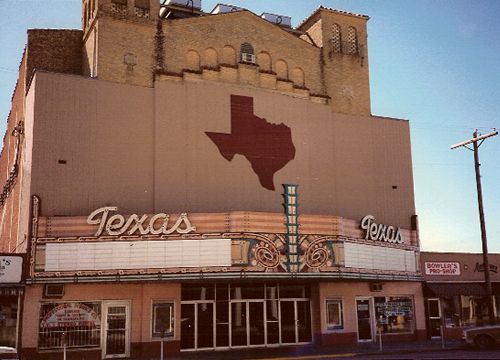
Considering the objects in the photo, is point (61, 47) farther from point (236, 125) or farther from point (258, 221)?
point (258, 221)

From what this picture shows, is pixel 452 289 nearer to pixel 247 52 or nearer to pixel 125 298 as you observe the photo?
pixel 247 52

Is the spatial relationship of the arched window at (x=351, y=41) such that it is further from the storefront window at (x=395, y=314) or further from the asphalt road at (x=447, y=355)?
the asphalt road at (x=447, y=355)

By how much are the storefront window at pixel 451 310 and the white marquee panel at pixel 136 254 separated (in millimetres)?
15155

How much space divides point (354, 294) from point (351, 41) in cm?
1515

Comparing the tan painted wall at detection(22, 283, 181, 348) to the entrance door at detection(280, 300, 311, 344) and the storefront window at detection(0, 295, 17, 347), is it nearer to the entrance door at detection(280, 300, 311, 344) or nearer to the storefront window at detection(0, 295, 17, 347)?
the storefront window at detection(0, 295, 17, 347)

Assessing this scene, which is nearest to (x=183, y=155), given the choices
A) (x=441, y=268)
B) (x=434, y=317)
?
(x=441, y=268)

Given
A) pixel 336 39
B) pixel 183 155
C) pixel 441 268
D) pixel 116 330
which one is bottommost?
pixel 116 330

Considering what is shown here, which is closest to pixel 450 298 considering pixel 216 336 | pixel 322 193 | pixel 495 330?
pixel 495 330

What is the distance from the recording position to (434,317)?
3316cm

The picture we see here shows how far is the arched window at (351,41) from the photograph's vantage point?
116ft

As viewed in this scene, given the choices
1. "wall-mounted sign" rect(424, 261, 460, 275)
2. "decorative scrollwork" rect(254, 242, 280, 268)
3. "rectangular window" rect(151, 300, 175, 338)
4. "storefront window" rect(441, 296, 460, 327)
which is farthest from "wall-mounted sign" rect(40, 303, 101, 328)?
"storefront window" rect(441, 296, 460, 327)

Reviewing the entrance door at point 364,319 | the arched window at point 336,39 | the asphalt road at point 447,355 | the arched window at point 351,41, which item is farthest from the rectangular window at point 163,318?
the arched window at point 351,41

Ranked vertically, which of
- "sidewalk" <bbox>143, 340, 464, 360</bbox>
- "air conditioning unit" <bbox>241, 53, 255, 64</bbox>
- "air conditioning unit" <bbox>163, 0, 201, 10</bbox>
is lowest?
"sidewalk" <bbox>143, 340, 464, 360</bbox>

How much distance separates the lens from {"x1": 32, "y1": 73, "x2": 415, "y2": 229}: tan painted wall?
86.8 ft
